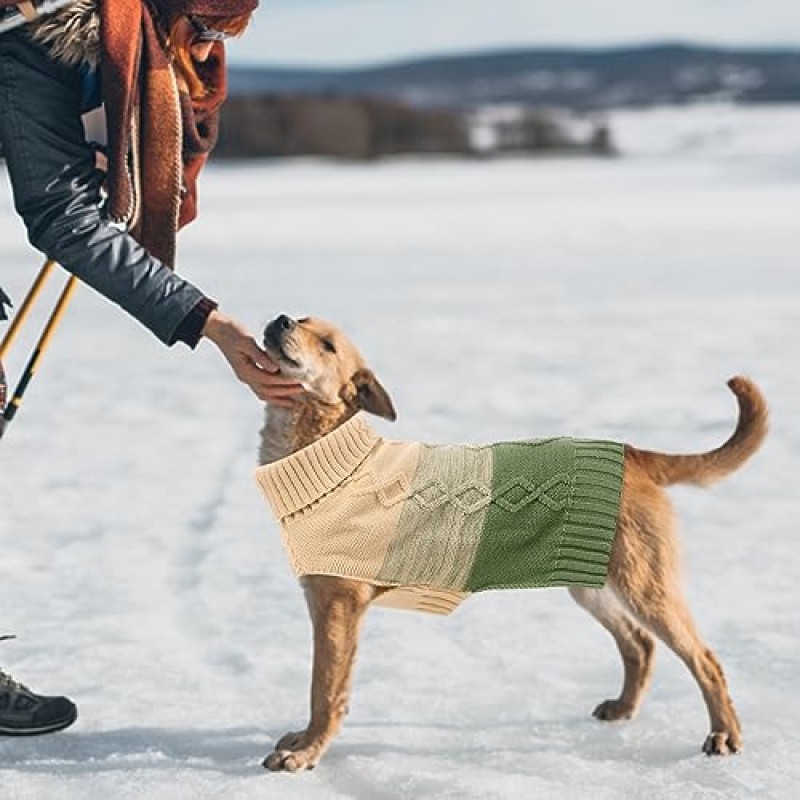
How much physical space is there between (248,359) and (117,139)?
1.76 ft

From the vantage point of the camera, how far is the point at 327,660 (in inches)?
113

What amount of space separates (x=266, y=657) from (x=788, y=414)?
141 inches

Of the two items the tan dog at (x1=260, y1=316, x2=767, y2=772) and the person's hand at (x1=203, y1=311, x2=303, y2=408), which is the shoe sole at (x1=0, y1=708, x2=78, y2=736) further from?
the person's hand at (x1=203, y1=311, x2=303, y2=408)

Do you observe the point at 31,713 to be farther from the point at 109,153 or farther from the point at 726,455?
the point at 726,455

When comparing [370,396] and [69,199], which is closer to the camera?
[69,199]

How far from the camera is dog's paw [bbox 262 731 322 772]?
283cm

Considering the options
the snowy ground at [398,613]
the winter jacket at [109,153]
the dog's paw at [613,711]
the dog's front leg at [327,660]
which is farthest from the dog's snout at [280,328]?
the dog's paw at [613,711]

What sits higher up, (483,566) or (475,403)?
(483,566)

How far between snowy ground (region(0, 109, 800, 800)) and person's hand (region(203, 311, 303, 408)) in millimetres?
880

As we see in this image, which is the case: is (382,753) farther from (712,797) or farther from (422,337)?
(422,337)

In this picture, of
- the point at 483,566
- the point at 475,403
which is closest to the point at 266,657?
the point at 483,566

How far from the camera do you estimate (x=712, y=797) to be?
264cm

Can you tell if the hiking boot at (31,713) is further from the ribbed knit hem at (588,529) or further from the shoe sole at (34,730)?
the ribbed knit hem at (588,529)

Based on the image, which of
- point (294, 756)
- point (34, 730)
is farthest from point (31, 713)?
point (294, 756)
